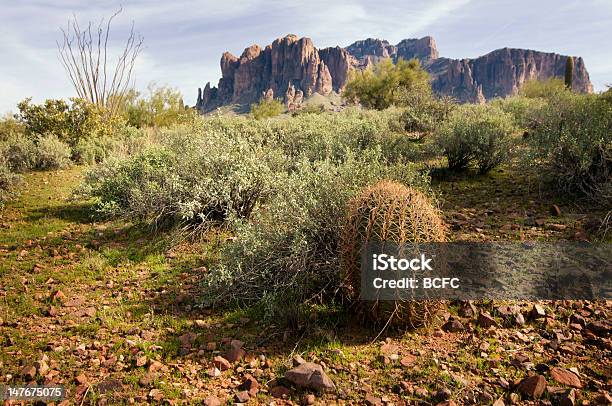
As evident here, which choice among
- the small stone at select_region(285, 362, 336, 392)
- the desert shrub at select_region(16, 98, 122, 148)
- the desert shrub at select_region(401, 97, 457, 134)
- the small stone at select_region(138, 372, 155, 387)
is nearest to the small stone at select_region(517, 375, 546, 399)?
the small stone at select_region(285, 362, 336, 392)

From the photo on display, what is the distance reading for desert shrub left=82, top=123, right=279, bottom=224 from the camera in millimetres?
7156

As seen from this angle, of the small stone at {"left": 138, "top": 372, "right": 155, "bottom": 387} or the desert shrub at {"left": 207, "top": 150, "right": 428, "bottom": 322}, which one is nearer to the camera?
the small stone at {"left": 138, "top": 372, "right": 155, "bottom": 387}

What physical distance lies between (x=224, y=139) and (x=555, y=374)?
262 inches

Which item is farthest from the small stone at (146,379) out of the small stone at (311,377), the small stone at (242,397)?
the small stone at (311,377)

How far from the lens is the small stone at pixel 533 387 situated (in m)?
3.13

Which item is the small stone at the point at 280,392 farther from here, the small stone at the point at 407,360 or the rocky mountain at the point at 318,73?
the rocky mountain at the point at 318,73

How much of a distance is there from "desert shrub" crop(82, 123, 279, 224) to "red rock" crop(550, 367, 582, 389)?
4.74 meters

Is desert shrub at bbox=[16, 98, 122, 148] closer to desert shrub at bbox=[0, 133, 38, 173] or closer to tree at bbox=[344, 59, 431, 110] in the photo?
desert shrub at bbox=[0, 133, 38, 173]

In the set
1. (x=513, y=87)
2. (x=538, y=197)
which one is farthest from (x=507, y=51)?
(x=538, y=197)

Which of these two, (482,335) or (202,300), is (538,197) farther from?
(202,300)

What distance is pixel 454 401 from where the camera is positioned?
3.14 m

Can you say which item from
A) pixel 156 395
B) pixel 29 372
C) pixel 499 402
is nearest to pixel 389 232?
pixel 499 402

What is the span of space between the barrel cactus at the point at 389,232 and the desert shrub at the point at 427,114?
11028mm

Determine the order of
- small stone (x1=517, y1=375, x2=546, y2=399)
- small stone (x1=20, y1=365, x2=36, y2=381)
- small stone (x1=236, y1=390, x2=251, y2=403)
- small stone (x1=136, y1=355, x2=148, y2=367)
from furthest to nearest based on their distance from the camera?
small stone (x1=136, y1=355, x2=148, y2=367) < small stone (x1=20, y1=365, x2=36, y2=381) < small stone (x1=236, y1=390, x2=251, y2=403) < small stone (x1=517, y1=375, x2=546, y2=399)
